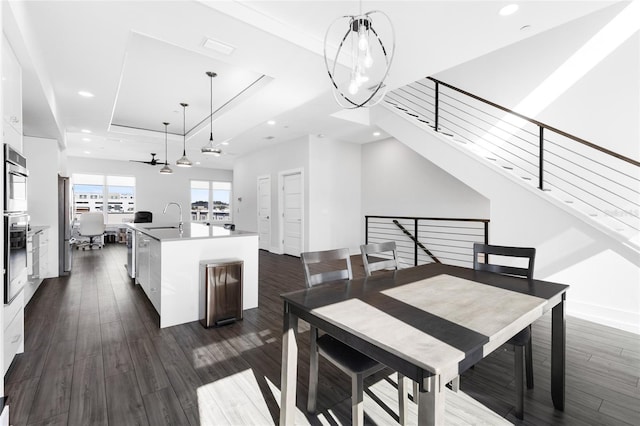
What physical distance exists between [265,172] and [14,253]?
238 inches

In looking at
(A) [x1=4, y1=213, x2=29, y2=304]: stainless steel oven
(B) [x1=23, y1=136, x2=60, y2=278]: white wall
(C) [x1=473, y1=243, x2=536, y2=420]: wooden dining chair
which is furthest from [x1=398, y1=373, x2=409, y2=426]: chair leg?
(B) [x1=23, y1=136, x2=60, y2=278]: white wall

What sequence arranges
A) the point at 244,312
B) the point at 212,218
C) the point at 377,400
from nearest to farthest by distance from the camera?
the point at 377,400, the point at 244,312, the point at 212,218

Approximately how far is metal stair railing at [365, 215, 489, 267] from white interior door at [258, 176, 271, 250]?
2.76 metres

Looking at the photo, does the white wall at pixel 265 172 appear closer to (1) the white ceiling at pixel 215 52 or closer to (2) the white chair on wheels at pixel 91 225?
(1) the white ceiling at pixel 215 52

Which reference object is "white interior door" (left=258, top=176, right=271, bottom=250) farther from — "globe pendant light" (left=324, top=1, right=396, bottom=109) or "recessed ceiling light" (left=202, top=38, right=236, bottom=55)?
"recessed ceiling light" (left=202, top=38, right=236, bottom=55)

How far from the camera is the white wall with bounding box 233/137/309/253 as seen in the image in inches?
268

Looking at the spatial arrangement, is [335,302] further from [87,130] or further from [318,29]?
[87,130]

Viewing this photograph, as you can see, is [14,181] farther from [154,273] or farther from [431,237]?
[431,237]

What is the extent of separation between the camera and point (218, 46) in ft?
9.51

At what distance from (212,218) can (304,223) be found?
6.93m

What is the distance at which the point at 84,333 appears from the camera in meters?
2.85

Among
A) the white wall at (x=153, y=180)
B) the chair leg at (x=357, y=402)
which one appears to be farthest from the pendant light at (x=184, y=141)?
the chair leg at (x=357, y=402)

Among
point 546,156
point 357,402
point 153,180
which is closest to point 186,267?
point 357,402

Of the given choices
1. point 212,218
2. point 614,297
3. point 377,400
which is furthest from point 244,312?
point 212,218
